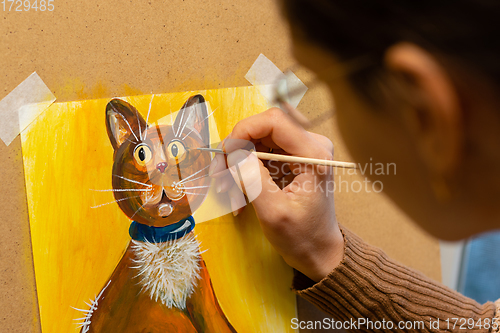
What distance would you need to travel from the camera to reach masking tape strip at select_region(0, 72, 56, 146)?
1.57 ft

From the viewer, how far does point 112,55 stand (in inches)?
20.5

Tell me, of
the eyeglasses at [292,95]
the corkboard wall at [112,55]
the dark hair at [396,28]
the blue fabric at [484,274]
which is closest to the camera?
the dark hair at [396,28]

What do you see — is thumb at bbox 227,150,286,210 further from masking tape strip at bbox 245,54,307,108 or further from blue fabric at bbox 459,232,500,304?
blue fabric at bbox 459,232,500,304

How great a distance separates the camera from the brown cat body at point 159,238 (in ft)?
1.65

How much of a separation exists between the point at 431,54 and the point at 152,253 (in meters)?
0.45

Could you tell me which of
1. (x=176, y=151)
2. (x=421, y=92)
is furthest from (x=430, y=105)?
(x=176, y=151)

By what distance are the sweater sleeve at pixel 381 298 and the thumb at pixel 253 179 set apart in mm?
160

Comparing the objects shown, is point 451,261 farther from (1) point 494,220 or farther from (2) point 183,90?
(2) point 183,90

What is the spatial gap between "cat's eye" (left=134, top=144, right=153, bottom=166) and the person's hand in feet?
0.34

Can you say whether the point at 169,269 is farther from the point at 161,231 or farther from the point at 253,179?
the point at 253,179

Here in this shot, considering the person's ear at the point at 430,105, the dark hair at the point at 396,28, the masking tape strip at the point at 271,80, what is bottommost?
the person's ear at the point at 430,105

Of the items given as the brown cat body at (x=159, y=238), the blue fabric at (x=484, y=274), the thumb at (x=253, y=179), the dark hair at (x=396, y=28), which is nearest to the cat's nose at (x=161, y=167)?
the brown cat body at (x=159, y=238)

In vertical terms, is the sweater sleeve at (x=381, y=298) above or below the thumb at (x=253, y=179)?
below

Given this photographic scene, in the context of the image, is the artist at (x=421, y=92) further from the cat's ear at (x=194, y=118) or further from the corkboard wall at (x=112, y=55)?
the cat's ear at (x=194, y=118)
